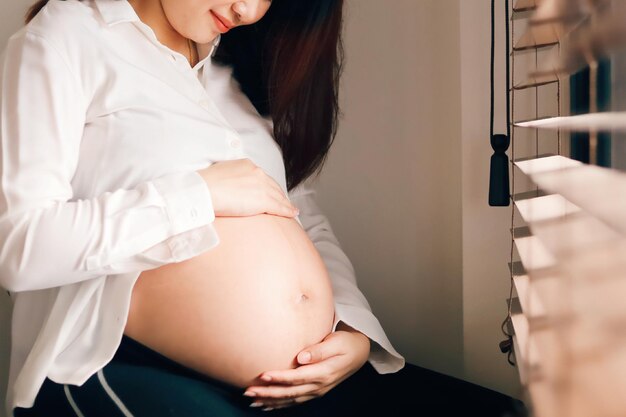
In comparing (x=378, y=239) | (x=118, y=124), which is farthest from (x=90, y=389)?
(x=378, y=239)

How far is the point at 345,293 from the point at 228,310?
35cm

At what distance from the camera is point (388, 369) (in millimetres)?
1250

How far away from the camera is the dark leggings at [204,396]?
90cm

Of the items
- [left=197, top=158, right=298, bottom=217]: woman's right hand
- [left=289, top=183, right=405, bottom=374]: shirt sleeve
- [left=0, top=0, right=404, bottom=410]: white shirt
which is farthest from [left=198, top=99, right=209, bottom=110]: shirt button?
[left=289, top=183, right=405, bottom=374]: shirt sleeve

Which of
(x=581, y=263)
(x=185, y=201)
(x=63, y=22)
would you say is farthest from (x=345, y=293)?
(x=581, y=263)

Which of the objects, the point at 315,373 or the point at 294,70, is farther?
the point at 294,70

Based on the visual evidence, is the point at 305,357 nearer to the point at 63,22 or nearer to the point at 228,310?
the point at 228,310

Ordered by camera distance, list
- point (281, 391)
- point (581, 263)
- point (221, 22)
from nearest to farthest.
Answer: point (581, 263) < point (281, 391) < point (221, 22)

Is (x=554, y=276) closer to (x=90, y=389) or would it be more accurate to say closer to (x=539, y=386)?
(x=539, y=386)

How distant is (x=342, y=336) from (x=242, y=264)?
239 millimetres

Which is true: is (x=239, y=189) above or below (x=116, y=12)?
below

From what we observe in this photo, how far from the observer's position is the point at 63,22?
3.26 ft

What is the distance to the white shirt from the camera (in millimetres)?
904

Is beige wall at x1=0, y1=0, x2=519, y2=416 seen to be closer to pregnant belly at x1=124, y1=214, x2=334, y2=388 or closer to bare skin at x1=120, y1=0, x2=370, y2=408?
bare skin at x1=120, y1=0, x2=370, y2=408
